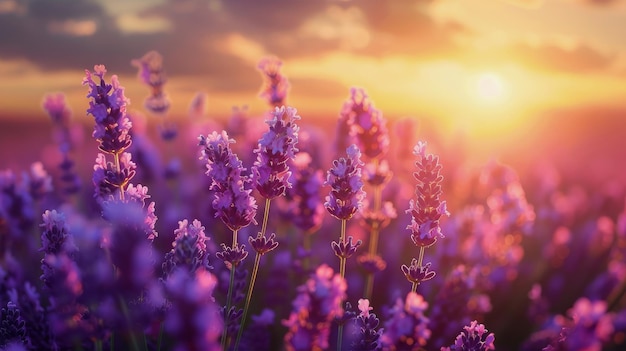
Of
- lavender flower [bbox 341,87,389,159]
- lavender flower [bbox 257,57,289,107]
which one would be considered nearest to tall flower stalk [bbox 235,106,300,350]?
lavender flower [bbox 341,87,389,159]

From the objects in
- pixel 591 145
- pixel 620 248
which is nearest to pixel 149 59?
pixel 620 248

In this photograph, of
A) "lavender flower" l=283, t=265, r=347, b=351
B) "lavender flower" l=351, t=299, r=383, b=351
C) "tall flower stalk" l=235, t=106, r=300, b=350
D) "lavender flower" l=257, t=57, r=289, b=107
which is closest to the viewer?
"lavender flower" l=283, t=265, r=347, b=351

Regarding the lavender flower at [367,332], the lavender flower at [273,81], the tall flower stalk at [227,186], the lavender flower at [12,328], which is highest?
the lavender flower at [273,81]

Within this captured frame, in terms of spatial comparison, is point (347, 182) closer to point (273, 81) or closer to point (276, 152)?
point (276, 152)

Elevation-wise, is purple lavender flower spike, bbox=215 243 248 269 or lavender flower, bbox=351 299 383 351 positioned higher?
purple lavender flower spike, bbox=215 243 248 269

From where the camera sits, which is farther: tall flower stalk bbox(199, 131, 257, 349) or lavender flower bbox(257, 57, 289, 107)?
lavender flower bbox(257, 57, 289, 107)

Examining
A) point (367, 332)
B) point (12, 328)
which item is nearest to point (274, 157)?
point (367, 332)

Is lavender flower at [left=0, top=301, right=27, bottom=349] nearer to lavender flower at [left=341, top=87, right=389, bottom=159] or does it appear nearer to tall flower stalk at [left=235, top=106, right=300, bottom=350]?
tall flower stalk at [left=235, top=106, right=300, bottom=350]

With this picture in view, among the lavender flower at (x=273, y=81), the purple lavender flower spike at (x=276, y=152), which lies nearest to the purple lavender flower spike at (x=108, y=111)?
the purple lavender flower spike at (x=276, y=152)

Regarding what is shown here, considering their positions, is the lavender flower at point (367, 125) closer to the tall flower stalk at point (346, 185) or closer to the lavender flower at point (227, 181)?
the tall flower stalk at point (346, 185)
